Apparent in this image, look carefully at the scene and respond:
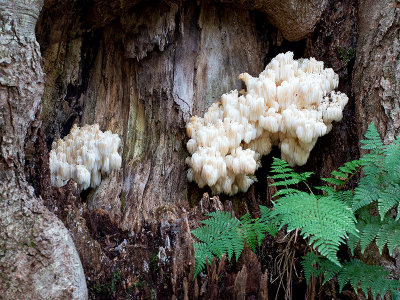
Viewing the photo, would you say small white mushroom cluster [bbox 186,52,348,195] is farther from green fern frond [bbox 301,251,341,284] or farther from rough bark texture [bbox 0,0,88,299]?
rough bark texture [bbox 0,0,88,299]

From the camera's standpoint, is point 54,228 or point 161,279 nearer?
point 54,228

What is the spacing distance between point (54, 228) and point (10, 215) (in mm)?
289

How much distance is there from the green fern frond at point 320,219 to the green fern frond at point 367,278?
0.97 feet

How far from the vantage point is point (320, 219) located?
2.54 m

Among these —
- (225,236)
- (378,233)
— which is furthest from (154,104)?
(378,233)

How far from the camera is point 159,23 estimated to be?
Answer: 420 centimetres

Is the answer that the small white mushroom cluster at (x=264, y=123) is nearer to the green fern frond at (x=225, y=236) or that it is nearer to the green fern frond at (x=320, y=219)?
the green fern frond at (x=225, y=236)

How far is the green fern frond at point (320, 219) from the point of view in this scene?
2.40 metres

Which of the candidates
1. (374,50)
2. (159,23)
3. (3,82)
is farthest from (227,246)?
(159,23)

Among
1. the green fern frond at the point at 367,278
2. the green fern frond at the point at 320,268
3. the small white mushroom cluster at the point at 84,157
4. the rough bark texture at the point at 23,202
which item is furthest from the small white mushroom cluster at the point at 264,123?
the rough bark texture at the point at 23,202

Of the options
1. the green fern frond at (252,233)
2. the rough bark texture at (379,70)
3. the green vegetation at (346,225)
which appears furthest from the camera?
the rough bark texture at (379,70)

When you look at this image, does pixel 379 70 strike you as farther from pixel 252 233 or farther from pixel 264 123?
pixel 252 233

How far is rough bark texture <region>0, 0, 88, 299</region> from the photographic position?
2.38m

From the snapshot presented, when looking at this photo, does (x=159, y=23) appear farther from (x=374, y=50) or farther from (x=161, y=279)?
(x=161, y=279)
